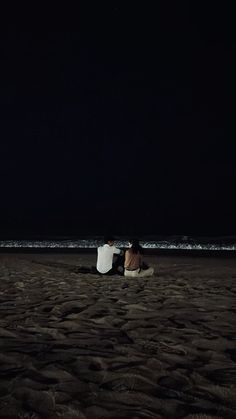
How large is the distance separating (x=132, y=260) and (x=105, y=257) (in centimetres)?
81

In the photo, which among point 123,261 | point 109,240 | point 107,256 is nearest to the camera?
point 109,240

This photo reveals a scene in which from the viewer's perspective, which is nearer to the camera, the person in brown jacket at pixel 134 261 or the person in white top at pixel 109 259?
the person in brown jacket at pixel 134 261

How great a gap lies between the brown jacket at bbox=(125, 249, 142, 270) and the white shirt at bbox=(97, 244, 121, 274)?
452mm

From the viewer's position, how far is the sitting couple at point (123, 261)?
10.0m

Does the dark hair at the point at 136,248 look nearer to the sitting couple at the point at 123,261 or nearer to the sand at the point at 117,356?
the sitting couple at the point at 123,261

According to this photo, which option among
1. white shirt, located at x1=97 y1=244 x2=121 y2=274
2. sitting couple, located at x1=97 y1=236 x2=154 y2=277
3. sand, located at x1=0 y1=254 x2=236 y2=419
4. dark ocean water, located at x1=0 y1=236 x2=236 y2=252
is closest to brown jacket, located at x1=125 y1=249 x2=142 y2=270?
sitting couple, located at x1=97 y1=236 x2=154 y2=277

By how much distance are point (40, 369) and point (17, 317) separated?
2038 mm

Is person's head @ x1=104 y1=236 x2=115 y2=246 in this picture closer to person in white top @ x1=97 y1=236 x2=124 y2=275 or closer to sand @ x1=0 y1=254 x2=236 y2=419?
person in white top @ x1=97 y1=236 x2=124 y2=275

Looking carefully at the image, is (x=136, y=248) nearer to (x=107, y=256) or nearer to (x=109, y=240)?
(x=109, y=240)

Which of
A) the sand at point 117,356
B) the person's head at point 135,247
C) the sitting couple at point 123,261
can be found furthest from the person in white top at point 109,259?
the sand at point 117,356

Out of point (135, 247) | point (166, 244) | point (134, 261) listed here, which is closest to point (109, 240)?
point (135, 247)

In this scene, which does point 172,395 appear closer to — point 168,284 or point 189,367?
point 189,367

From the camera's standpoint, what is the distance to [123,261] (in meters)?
10.6

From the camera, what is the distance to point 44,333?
436cm
